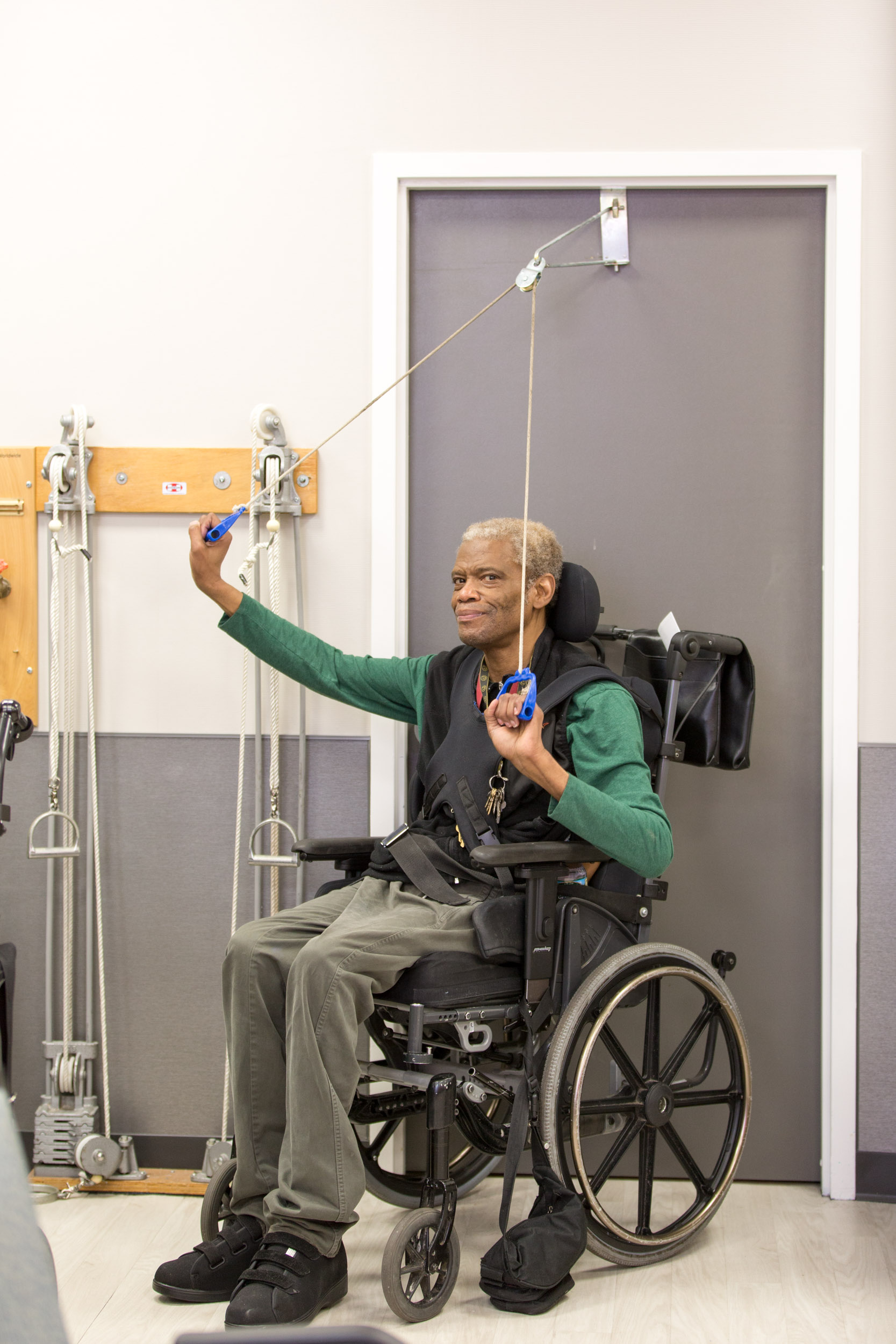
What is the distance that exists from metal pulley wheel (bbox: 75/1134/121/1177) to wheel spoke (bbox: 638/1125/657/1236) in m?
1.12

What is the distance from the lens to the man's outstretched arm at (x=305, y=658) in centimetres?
233

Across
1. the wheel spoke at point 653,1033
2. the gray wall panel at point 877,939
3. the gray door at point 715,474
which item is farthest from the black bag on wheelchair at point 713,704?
the wheel spoke at point 653,1033

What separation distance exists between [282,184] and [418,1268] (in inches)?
87.2

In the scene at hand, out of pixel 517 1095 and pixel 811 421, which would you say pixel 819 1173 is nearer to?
pixel 517 1095

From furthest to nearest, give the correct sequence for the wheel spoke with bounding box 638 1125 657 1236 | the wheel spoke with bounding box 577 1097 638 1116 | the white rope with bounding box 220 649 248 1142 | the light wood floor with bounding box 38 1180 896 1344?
the white rope with bounding box 220 649 248 1142, the wheel spoke with bounding box 638 1125 657 1236, the wheel spoke with bounding box 577 1097 638 1116, the light wood floor with bounding box 38 1180 896 1344

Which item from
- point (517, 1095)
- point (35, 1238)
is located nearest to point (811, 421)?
point (517, 1095)

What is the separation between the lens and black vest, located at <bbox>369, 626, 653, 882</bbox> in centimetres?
218

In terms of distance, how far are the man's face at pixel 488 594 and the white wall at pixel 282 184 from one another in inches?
15.2

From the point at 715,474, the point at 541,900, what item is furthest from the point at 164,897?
the point at 715,474

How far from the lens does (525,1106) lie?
197 centimetres

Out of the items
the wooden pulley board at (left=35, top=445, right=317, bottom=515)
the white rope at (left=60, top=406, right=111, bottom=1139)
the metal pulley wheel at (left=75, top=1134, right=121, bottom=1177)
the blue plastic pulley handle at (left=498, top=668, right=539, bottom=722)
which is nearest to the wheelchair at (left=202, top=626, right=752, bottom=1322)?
the blue plastic pulley handle at (left=498, top=668, right=539, bottom=722)

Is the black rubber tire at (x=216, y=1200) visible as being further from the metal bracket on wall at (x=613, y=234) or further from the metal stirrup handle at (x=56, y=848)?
the metal bracket on wall at (x=613, y=234)

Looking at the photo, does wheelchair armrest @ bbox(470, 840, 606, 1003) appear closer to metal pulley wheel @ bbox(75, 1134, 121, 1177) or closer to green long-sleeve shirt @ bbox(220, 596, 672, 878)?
green long-sleeve shirt @ bbox(220, 596, 672, 878)

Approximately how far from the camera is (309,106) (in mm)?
2566
